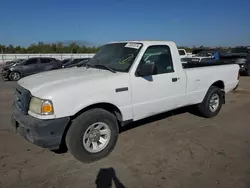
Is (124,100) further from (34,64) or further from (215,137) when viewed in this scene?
(34,64)

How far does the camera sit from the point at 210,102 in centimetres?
584

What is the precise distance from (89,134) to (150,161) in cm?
106

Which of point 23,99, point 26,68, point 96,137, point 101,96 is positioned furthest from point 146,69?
point 26,68

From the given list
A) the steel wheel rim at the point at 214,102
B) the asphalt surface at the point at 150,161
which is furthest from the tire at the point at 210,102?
the asphalt surface at the point at 150,161

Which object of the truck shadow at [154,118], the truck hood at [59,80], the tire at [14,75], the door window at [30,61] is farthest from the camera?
the door window at [30,61]

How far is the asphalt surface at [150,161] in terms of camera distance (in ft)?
10.5

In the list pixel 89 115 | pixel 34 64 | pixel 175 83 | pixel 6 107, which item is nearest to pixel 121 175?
pixel 89 115

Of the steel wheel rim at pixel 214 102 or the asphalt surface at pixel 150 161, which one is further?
the steel wheel rim at pixel 214 102

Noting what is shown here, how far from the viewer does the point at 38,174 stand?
11.1 ft

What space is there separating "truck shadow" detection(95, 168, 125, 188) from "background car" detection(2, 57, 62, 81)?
15327 millimetres

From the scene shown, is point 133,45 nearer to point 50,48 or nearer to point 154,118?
point 154,118

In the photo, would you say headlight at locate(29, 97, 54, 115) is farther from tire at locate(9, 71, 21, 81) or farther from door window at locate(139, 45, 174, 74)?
tire at locate(9, 71, 21, 81)

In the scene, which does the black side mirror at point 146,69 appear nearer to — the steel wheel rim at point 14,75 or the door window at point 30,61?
the steel wheel rim at point 14,75

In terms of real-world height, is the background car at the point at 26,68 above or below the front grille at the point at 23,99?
above
